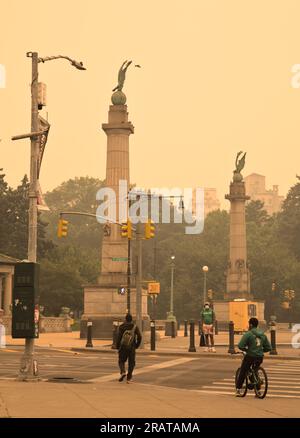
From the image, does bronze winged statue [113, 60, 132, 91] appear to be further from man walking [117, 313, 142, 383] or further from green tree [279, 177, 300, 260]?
green tree [279, 177, 300, 260]

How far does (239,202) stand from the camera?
67.2 meters

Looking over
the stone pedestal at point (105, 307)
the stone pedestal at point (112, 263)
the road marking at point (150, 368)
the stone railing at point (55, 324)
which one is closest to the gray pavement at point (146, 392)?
the road marking at point (150, 368)

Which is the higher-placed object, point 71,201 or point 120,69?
point 71,201

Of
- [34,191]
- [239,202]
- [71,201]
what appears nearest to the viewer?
[34,191]

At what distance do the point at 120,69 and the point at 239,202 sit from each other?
20.8m

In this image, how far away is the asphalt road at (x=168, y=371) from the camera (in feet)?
69.0


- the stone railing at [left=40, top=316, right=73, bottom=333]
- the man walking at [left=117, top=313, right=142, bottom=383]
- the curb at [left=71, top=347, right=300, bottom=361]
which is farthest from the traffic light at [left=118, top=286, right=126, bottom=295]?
the man walking at [left=117, top=313, right=142, bottom=383]

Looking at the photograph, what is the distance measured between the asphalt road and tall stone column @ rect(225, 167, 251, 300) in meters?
32.3

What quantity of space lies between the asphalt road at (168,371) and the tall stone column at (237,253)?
32308 millimetres

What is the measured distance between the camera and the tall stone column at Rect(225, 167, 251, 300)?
66.0 meters
